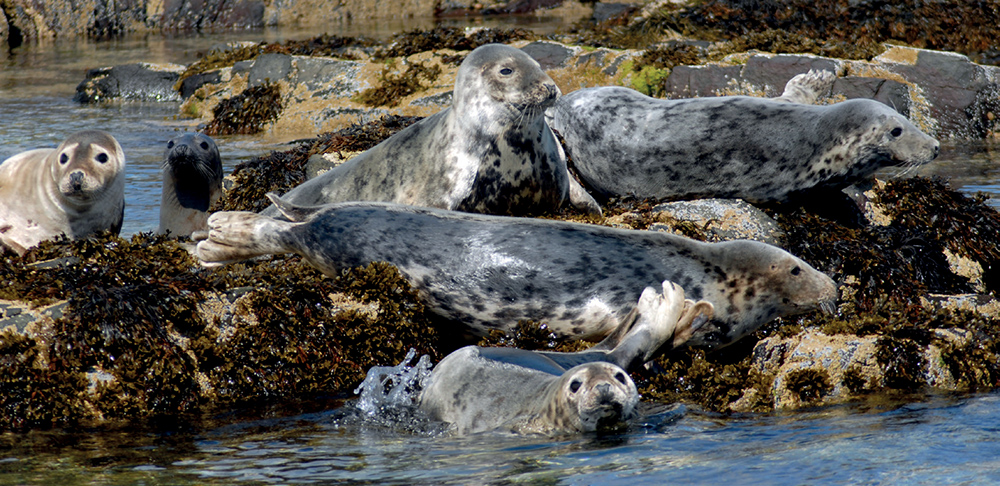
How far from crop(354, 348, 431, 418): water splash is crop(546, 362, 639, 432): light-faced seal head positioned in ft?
2.65

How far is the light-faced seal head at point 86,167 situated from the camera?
17.7 feet

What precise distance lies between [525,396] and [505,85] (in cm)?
242

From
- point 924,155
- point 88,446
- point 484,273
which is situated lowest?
point 88,446

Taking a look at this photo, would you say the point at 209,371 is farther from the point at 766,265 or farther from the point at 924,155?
the point at 924,155

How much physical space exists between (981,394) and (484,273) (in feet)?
6.77

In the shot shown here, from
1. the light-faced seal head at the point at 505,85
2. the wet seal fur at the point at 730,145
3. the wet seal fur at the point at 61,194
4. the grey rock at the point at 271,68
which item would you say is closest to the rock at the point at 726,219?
the wet seal fur at the point at 730,145

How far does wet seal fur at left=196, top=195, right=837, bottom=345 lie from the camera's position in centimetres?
453

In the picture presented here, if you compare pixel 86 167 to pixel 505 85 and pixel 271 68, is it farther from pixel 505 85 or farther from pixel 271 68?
pixel 271 68

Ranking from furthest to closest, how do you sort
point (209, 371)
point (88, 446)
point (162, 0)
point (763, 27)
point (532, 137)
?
point (162, 0) < point (763, 27) < point (532, 137) < point (209, 371) < point (88, 446)

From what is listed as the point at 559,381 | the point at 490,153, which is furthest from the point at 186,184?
the point at 559,381

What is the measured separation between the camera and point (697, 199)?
20.4 ft

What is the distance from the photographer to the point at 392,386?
13.6 ft

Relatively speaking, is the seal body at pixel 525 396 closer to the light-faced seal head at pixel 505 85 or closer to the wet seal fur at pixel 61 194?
the light-faced seal head at pixel 505 85

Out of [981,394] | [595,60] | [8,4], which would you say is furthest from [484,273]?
[8,4]
